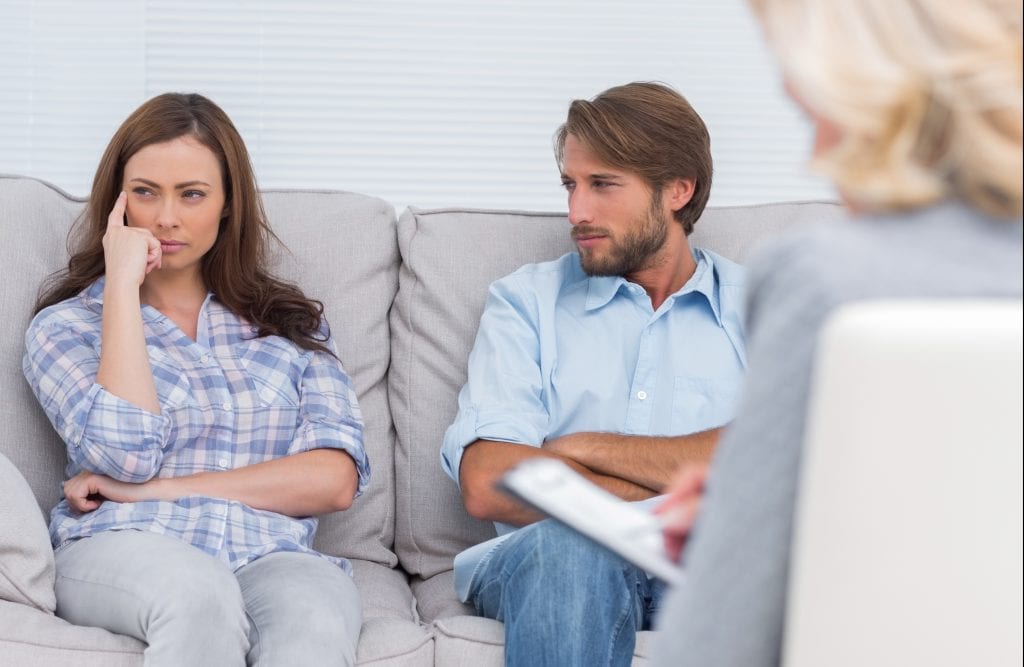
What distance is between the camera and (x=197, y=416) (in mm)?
2043

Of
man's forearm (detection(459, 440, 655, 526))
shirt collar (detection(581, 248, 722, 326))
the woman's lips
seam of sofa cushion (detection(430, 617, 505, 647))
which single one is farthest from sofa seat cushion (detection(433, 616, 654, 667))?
the woman's lips

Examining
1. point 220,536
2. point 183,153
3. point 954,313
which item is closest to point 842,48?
point 954,313

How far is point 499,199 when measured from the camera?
3.20 m

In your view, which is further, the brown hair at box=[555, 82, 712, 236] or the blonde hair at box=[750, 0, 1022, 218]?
the brown hair at box=[555, 82, 712, 236]

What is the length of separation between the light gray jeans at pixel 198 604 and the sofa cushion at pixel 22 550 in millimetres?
51

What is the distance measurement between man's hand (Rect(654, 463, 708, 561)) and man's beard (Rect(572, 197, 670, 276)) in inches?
61.0

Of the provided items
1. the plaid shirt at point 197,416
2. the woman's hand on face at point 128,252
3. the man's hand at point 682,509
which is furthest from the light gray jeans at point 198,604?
the man's hand at point 682,509

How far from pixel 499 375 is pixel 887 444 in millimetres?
1650

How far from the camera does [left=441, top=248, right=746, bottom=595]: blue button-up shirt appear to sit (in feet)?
7.19

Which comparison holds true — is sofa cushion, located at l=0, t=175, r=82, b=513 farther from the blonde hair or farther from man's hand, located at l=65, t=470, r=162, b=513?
the blonde hair

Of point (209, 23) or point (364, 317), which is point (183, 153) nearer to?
point (364, 317)

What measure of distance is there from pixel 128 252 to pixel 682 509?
1535 mm

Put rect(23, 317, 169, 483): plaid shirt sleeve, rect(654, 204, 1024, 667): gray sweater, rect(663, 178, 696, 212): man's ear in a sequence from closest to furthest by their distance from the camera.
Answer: rect(654, 204, 1024, 667): gray sweater < rect(23, 317, 169, 483): plaid shirt sleeve < rect(663, 178, 696, 212): man's ear

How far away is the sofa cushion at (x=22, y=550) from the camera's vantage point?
1.71 meters
